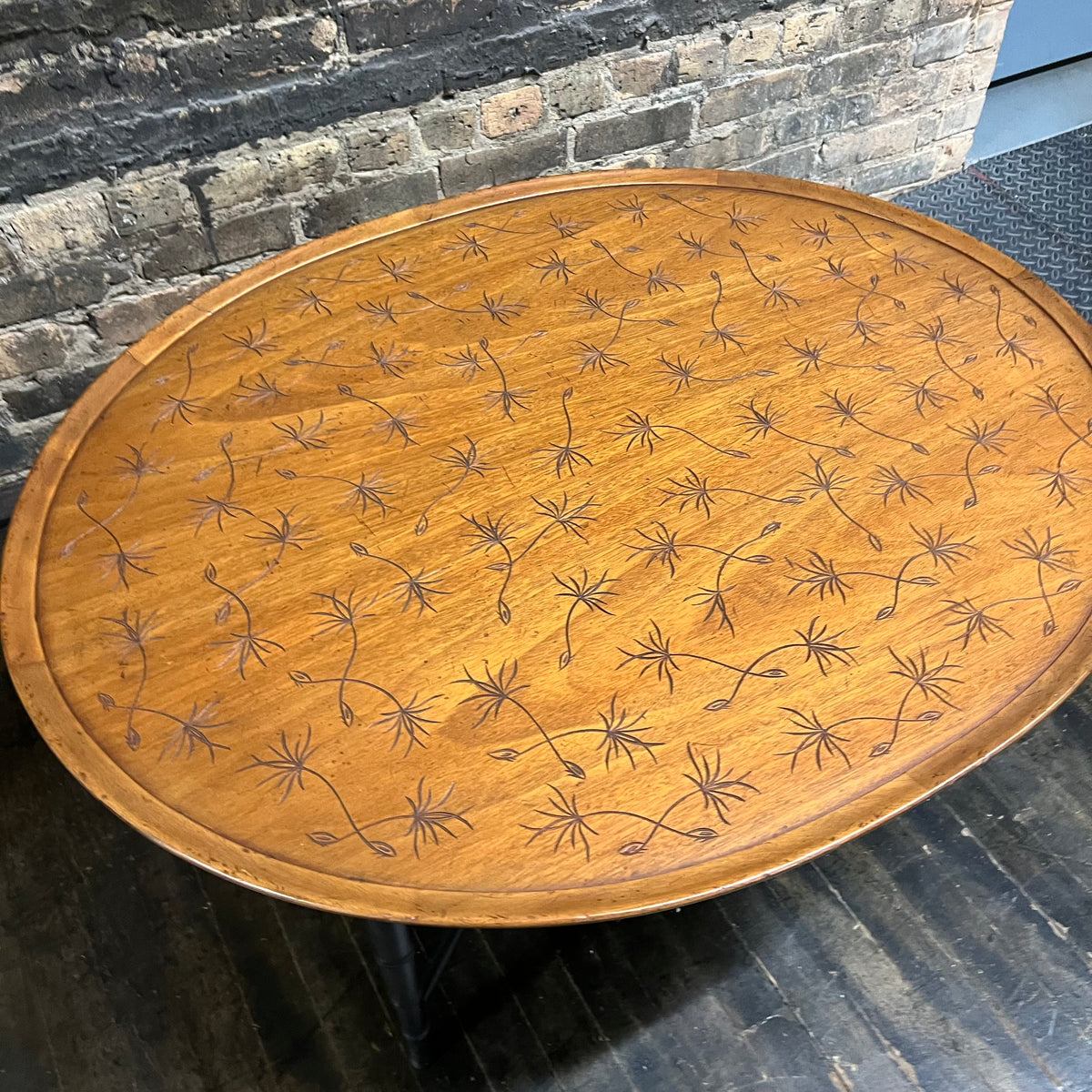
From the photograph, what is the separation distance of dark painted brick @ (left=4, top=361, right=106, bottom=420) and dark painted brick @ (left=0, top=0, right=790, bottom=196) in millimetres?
402

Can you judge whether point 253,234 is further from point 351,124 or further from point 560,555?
point 560,555

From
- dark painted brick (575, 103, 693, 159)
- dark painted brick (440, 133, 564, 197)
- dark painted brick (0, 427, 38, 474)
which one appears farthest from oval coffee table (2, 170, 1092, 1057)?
dark painted brick (0, 427, 38, 474)

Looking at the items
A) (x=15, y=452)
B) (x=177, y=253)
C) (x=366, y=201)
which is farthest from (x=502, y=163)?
(x=15, y=452)

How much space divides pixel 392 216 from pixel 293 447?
52 cm

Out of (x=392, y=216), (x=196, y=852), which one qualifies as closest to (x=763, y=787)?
(x=196, y=852)

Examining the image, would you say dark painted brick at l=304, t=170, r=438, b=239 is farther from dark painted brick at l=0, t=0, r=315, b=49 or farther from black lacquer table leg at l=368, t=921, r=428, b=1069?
black lacquer table leg at l=368, t=921, r=428, b=1069

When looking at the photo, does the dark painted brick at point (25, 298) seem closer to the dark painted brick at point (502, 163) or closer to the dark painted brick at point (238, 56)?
the dark painted brick at point (238, 56)

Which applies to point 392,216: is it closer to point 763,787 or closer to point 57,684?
point 57,684

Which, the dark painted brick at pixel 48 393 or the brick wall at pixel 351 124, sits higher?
the brick wall at pixel 351 124

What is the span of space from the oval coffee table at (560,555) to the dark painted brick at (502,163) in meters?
0.53

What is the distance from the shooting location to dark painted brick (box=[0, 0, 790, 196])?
1647mm

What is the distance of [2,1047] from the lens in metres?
1.45

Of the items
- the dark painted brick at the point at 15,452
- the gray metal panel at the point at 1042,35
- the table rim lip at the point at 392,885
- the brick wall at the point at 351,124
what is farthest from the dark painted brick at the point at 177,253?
the gray metal panel at the point at 1042,35

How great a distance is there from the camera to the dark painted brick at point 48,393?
6.45ft
